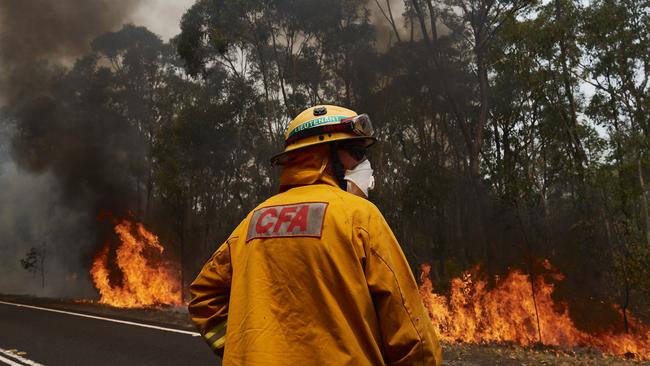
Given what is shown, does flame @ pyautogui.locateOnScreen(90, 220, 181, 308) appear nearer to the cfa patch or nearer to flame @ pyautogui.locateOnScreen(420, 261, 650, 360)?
flame @ pyautogui.locateOnScreen(420, 261, 650, 360)

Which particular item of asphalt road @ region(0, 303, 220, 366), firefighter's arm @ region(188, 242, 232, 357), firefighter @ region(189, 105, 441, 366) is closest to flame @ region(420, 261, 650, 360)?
asphalt road @ region(0, 303, 220, 366)

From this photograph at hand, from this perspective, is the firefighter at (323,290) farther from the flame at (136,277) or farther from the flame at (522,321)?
the flame at (136,277)

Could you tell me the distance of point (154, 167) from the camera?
2808cm

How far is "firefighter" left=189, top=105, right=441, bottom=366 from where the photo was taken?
1437 millimetres

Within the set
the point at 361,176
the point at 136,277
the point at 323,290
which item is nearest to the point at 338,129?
the point at 361,176

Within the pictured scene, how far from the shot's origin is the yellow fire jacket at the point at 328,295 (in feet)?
4.71

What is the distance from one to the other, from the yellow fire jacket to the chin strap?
0.13 meters

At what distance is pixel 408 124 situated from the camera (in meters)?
26.3

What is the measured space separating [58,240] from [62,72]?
32.4ft

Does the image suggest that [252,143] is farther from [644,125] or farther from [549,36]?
[644,125]

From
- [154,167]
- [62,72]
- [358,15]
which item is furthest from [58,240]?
[358,15]

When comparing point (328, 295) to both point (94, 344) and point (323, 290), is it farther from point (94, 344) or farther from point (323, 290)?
point (94, 344)

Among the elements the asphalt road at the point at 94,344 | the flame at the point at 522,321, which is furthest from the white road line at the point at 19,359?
the flame at the point at 522,321

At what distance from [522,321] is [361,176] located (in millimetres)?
14549
